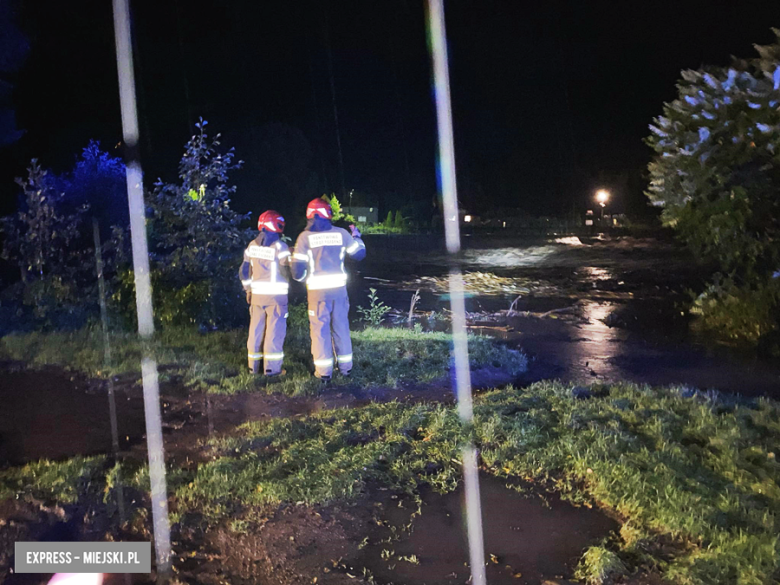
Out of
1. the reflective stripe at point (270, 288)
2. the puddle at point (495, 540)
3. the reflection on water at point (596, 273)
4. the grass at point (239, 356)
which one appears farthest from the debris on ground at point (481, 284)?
the puddle at point (495, 540)

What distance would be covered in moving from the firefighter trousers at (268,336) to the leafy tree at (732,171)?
666 cm

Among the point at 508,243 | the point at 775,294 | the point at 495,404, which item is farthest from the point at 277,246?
the point at 508,243

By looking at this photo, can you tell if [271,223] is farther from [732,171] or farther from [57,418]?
[732,171]

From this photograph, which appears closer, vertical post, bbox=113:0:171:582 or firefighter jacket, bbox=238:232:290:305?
vertical post, bbox=113:0:171:582

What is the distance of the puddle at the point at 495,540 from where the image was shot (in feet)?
10.6

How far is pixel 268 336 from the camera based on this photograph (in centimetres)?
715

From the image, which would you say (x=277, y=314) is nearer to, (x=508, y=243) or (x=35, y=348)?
(x=35, y=348)

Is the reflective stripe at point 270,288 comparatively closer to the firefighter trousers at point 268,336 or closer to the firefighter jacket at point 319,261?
the firefighter trousers at point 268,336

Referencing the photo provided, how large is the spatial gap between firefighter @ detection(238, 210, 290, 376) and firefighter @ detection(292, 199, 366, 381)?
29 centimetres

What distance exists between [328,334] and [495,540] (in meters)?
3.82

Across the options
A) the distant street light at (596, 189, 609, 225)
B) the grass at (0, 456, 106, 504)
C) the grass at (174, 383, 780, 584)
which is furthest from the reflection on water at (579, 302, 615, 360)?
the distant street light at (596, 189, 609, 225)

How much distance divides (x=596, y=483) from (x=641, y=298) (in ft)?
34.2

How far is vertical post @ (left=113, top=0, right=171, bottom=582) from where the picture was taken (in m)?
3.71

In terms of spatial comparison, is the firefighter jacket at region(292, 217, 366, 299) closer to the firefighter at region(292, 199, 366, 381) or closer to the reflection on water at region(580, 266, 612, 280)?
the firefighter at region(292, 199, 366, 381)
